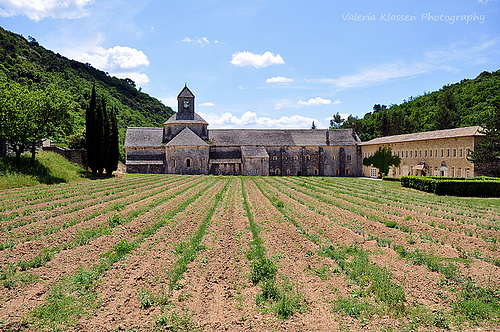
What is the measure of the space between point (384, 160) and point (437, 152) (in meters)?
11.8

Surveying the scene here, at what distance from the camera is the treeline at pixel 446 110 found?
65688mm

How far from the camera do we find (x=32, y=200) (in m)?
19.6

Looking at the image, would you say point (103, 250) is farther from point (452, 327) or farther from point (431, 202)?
point (431, 202)

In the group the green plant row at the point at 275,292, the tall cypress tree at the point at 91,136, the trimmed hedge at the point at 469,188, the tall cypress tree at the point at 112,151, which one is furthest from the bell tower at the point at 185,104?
the green plant row at the point at 275,292

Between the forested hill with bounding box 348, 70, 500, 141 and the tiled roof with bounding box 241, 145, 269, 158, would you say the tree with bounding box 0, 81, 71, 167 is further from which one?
the forested hill with bounding box 348, 70, 500, 141

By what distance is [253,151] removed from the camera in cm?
5694

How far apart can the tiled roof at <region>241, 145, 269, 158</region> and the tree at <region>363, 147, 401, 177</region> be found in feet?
64.7

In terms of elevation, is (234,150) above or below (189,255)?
above

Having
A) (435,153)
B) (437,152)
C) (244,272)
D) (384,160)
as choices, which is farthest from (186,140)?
(244,272)

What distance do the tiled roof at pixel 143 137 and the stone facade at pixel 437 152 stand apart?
136 ft

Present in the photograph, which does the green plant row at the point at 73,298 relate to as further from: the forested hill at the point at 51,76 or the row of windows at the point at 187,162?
the forested hill at the point at 51,76

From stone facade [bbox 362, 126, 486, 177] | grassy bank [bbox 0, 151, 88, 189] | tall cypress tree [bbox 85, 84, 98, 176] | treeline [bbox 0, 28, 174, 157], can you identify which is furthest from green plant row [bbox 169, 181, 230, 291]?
treeline [bbox 0, 28, 174, 157]

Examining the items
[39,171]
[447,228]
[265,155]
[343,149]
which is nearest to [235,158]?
[265,155]

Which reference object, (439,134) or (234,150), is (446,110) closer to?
(439,134)
